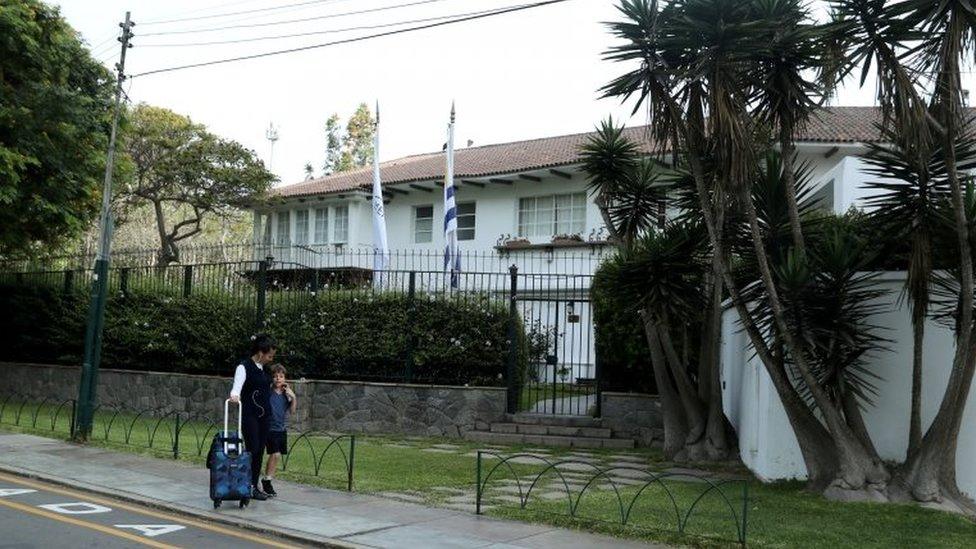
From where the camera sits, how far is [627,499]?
33.9 ft

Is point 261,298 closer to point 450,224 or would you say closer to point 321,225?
point 450,224

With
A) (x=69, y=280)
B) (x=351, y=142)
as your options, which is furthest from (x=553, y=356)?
(x=351, y=142)

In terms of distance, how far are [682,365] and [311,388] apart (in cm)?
723

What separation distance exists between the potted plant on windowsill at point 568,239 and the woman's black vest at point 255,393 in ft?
60.5

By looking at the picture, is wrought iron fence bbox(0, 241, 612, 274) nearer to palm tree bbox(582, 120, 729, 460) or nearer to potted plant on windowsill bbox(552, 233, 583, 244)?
potted plant on windowsill bbox(552, 233, 583, 244)

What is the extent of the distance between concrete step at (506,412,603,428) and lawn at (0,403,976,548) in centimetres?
113

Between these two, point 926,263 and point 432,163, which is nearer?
point 926,263

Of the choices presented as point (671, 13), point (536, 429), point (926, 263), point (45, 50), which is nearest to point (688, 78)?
point (671, 13)

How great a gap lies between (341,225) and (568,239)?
410 inches

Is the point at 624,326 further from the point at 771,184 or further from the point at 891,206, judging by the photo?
the point at 891,206

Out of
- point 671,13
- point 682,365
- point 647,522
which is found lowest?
point 647,522

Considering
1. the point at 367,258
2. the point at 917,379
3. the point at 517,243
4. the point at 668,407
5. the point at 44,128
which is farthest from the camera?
the point at 367,258

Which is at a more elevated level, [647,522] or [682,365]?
[682,365]

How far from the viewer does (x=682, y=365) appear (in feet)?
51.0
